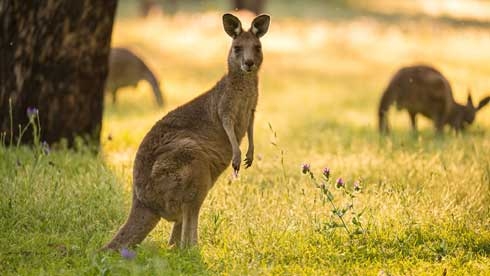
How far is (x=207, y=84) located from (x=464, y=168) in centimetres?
701

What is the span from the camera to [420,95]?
1027cm

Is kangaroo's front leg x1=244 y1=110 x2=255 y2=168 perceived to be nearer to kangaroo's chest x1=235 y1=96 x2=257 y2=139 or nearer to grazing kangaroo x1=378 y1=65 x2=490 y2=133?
kangaroo's chest x1=235 y1=96 x2=257 y2=139

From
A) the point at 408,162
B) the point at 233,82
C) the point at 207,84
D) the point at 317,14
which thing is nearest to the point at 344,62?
the point at 207,84

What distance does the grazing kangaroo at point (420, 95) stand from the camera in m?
10.2

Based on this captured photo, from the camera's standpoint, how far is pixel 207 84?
560 inches

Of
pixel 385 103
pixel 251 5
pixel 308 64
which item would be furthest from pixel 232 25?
pixel 251 5

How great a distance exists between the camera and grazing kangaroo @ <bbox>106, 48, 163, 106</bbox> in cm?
1191

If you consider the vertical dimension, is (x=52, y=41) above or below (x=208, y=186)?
above

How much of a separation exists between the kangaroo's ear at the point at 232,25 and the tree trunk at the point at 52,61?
2707mm

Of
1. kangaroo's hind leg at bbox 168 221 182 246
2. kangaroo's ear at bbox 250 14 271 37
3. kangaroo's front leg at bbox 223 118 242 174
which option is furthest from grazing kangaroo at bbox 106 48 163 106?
kangaroo's hind leg at bbox 168 221 182 246

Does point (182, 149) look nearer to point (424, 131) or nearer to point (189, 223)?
point (189, 223)

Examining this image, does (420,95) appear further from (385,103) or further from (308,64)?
(308,64)

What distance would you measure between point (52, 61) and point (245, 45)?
9.93 feet

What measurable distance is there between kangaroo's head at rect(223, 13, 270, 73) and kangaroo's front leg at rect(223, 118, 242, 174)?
13.6 inches
